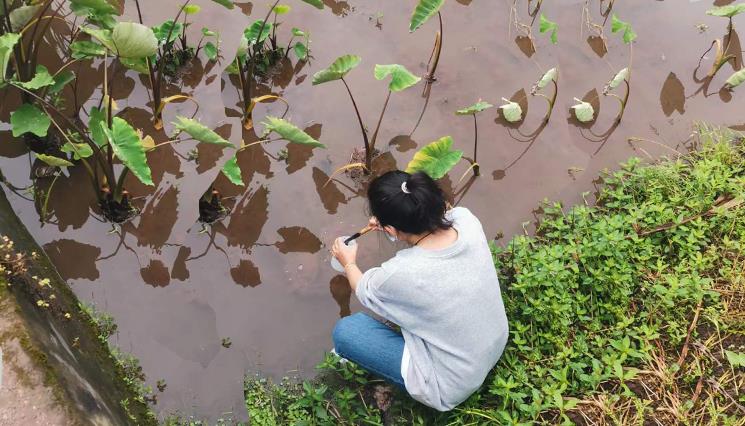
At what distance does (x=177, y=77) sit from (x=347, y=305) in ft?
5.66

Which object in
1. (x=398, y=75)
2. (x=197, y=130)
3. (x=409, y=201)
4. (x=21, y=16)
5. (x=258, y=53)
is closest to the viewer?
(x=409, y=201)

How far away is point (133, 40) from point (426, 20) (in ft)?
4.95

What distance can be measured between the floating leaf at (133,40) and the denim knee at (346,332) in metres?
1.45

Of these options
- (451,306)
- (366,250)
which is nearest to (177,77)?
(366,250)

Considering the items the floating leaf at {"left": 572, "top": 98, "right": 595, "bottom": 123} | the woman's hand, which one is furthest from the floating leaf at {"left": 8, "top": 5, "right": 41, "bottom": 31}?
the floating leaf at {"left": 572, "top": 98, "right": 595, "bottom": 123}

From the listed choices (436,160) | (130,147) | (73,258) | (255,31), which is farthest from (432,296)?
(255,31)

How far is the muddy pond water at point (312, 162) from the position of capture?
2.71 m

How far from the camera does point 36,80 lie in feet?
8.16

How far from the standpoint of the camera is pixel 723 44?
12.6 ft

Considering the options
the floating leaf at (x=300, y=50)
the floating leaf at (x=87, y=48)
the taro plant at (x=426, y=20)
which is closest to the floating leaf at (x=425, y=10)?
the taro plant at (x=426, y=20)

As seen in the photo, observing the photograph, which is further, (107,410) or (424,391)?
(424,391)

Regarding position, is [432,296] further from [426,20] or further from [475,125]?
[426,20]

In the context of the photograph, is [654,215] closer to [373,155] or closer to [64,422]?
[373,155]

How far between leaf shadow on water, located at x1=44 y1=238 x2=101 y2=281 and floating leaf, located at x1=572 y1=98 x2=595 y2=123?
2727mm
